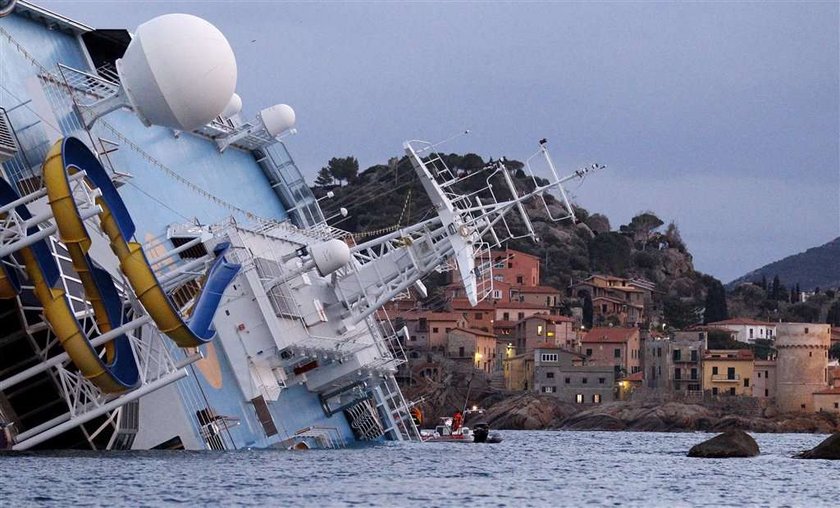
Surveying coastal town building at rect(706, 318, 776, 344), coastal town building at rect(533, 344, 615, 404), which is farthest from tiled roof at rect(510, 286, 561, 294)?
coastal town building at rect(533, 344, 615, 404)

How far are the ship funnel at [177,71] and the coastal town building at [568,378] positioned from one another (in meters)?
109

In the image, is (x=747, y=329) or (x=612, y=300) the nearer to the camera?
(x=747, y=329)

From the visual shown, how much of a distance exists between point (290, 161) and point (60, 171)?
32.5m

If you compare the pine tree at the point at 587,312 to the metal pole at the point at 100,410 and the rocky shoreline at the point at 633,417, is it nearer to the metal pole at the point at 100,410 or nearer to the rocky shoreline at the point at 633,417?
the rocky shoreline at the point at 633,417

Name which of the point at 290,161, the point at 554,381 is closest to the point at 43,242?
the point at 290,161

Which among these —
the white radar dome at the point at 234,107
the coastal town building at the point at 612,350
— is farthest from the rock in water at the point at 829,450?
the coastal town building at the point at 612,350

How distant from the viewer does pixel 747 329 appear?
192750 mm

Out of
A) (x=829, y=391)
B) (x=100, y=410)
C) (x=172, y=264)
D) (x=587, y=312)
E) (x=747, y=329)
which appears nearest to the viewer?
(x=100, y=410)

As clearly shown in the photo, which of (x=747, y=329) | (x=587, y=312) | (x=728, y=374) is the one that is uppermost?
(x=587, y=312)

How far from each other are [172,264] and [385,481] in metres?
12.3

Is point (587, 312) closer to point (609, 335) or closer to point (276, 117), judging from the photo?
point (609, 335)

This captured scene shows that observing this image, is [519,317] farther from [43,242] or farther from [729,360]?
[43,242]

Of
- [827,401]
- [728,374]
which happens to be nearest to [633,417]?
[728,374]

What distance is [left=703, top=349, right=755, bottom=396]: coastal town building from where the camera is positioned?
157m
